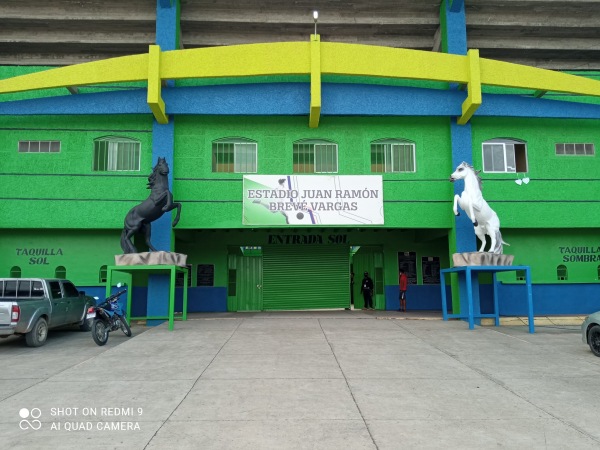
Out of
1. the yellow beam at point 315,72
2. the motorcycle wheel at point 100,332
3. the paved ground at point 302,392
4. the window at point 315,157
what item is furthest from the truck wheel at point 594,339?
the motorcycle wheel at point 100,332

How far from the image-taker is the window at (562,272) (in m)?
18.4

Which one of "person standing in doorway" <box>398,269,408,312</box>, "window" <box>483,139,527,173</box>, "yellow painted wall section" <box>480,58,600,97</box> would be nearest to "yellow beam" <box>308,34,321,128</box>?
"yellow painted wall section" <box>480,58,600,97</box>

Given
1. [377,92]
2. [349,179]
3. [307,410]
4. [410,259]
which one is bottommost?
[307,410]

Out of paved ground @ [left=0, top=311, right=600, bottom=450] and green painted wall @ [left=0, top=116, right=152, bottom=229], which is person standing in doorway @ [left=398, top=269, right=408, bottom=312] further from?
green painted wall @ [left=0, top=116, right=152, bottom=229]

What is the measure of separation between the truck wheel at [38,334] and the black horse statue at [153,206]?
11.9 ft

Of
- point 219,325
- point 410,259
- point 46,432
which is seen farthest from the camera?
point 410,259

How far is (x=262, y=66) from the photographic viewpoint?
51.9 ft

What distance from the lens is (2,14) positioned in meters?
18.1

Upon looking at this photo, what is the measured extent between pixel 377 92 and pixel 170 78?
7.01m

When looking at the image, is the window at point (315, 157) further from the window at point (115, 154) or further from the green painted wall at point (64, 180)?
the window at point (115, 154)

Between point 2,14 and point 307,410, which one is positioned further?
point 2,14

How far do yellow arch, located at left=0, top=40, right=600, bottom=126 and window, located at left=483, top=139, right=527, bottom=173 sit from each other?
227cm

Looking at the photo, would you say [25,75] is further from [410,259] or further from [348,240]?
[410,259]

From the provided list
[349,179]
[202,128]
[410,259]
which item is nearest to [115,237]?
[202,128]
